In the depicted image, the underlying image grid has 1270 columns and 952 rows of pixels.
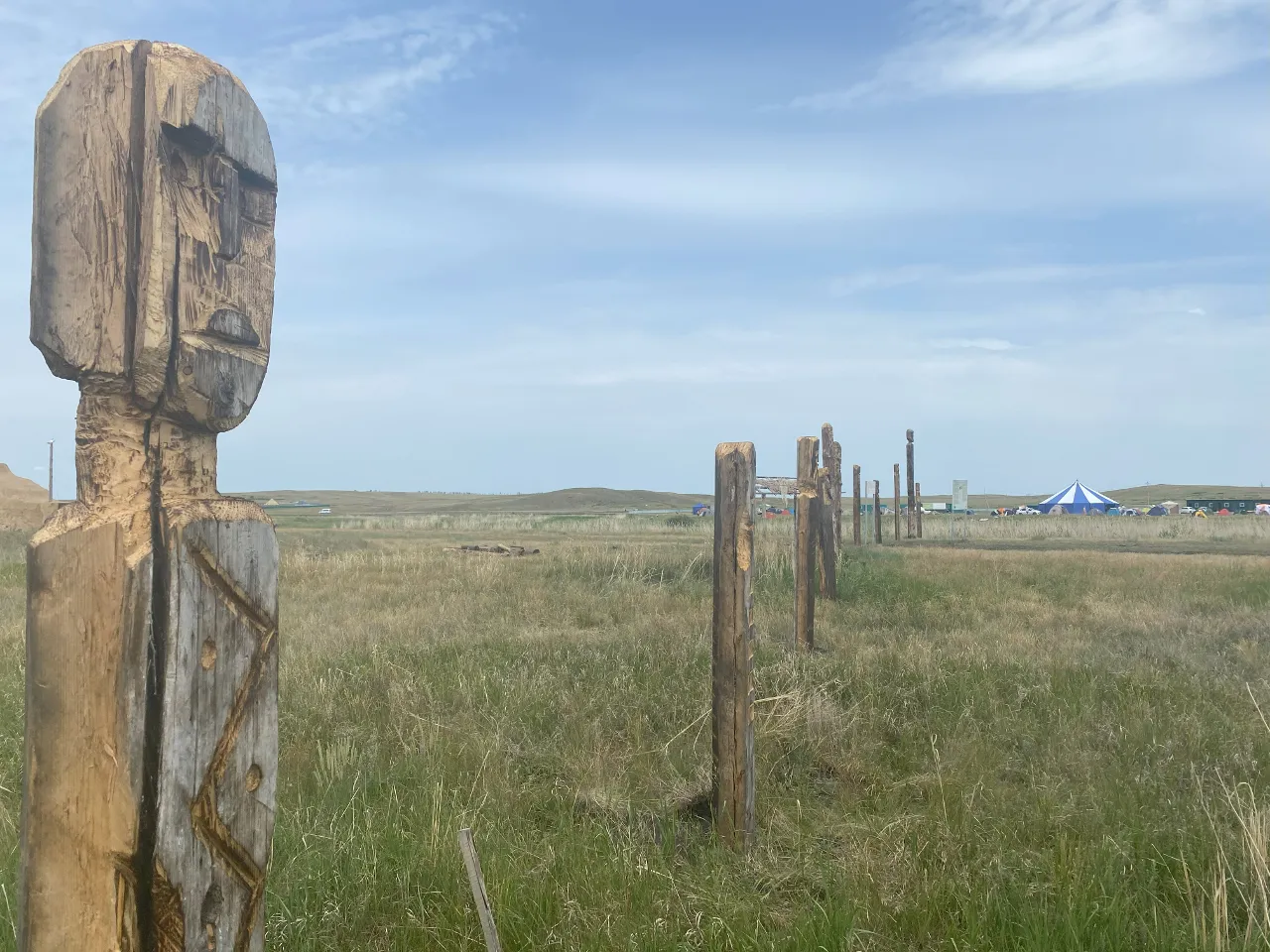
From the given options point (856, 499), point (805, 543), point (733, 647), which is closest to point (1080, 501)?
point (856, 499)

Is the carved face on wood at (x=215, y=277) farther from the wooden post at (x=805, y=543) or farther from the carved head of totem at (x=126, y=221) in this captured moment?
the wooden post at (x=805, y=543)

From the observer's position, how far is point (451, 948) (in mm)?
2809

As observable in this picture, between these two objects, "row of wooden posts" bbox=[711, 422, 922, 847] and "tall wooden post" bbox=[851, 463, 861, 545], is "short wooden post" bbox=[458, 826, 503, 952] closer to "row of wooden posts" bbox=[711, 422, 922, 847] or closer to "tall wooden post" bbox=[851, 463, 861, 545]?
"row of wooden posts" bbox=[711, 422, 922, 847]

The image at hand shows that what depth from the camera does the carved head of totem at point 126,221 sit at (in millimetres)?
1480

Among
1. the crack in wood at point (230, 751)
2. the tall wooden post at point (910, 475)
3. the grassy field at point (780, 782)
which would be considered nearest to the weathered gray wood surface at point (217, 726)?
the crack in wood at point (230, 751)

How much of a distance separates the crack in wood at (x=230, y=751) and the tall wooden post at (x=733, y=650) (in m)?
2.59

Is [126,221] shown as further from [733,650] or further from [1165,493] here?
[1165,493]

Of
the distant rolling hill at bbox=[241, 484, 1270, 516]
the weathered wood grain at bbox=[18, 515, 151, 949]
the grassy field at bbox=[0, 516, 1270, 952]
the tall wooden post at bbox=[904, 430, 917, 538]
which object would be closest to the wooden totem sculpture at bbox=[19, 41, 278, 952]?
the weathered wood grain at bbox=[18, 515, 151, 949]

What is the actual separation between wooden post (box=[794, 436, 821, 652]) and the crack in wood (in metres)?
6.50

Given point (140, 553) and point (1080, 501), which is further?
point (1080, 501)

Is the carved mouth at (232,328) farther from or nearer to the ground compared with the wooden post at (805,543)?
farther from the ground

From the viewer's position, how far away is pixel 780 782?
15.5 ft

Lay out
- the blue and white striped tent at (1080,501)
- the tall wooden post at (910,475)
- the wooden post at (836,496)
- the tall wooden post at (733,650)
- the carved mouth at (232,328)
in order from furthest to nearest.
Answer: the blue and white striped tent at (1080,501) < the tall wooden post at (910,475) < the wooden post at (836,496) < the tall wooden post at (733,650) < the carved mouth at (232,328)

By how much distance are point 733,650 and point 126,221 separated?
3195 millimetres
